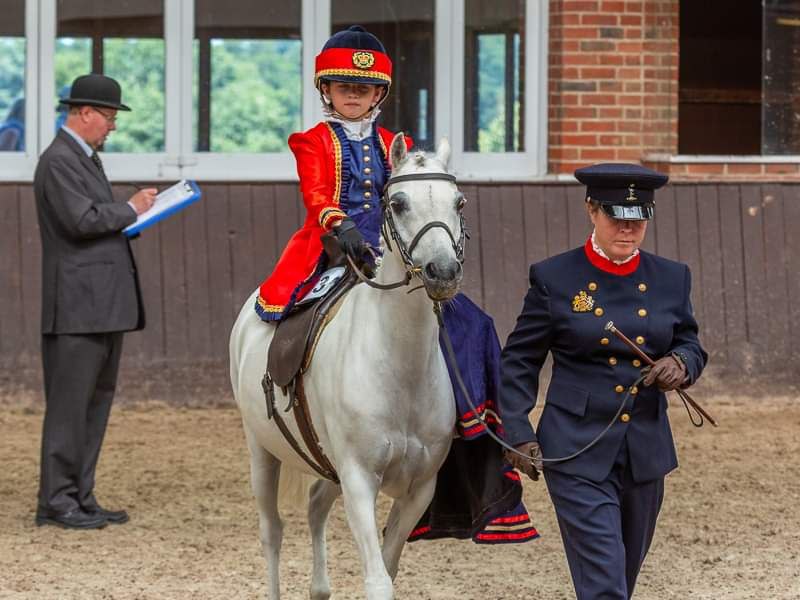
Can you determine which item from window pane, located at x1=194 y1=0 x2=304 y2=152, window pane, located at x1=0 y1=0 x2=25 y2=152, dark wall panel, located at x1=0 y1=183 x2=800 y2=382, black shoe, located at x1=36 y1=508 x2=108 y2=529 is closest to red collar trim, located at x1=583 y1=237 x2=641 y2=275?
black shoe, located at x1=36 y1=508 x2=108 y2=529

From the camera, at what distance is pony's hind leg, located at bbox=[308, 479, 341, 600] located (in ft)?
17.9

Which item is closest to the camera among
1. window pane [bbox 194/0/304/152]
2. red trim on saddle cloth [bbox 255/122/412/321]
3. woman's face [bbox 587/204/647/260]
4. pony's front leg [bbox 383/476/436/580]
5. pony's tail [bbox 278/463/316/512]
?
woman's face [bbox 587/204/647/260]

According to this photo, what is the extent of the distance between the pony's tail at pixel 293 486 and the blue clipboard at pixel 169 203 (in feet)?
4.92

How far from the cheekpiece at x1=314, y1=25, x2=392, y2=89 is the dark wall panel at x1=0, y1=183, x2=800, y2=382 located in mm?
4291

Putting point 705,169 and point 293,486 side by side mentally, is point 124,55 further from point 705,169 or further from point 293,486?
point 293,486

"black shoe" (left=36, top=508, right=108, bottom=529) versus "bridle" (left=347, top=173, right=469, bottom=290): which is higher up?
"bridle" (left=347, top=173, right=469, bottom=290)

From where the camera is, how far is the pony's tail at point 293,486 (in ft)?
18.8

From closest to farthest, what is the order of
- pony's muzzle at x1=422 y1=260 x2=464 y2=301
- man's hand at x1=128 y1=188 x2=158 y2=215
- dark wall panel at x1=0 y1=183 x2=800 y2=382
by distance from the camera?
pony's muzzle at x1=422 y1=260 x2=464 y2=301
man's hand at x1=128 y1=188 x2=158 y2=215
dark wall panel at x1=0 y1=183 x2=800 y2=382

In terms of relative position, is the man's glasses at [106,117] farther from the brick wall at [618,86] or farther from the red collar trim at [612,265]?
the brick wall at [618,86]

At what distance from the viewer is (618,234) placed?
13.9ft

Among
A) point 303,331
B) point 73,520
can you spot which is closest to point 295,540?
point 73,520

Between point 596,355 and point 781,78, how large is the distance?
6050 millimetres

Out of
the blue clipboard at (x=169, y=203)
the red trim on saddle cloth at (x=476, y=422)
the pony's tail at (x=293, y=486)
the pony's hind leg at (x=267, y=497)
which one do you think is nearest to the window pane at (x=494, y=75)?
the blue clipboard at (x=169, y=203)

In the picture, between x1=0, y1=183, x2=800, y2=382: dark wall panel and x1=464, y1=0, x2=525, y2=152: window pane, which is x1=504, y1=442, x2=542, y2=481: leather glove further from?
x1=464, y1=0, x2=525, y2=152: window pane
